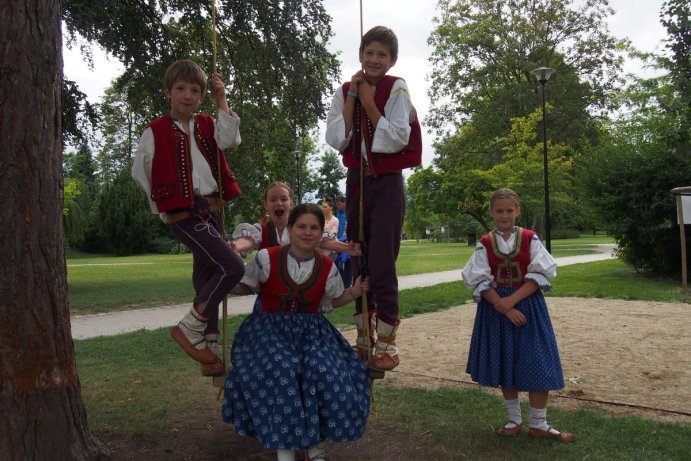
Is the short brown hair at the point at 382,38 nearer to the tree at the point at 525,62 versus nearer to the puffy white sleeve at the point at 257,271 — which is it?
the puffy white sleeve at the point at 257,271

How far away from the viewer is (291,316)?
3672 millimetres

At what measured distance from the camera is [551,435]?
414 cm

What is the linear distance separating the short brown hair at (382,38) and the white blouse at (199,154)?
0.91 metres

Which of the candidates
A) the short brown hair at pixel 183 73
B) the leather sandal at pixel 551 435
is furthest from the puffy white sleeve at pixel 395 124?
the leather sandal at pixel 551 435

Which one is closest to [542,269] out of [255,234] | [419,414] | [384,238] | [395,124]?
[384,238]

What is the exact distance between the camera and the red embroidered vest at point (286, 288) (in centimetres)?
366

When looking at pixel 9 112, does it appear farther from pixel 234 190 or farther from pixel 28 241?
pixel 234 190

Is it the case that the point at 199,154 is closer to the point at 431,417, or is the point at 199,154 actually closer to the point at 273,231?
the point at 273,231

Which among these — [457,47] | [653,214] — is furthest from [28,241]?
[457,47]

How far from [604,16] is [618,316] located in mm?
32018

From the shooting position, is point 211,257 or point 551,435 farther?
point 551,435

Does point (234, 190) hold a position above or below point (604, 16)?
below

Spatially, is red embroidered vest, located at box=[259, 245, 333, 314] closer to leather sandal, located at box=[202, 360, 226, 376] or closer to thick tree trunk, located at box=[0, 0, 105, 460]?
leather sandal, located at box=[202, 360, 226, 376]

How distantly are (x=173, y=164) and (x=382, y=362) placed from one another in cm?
167
